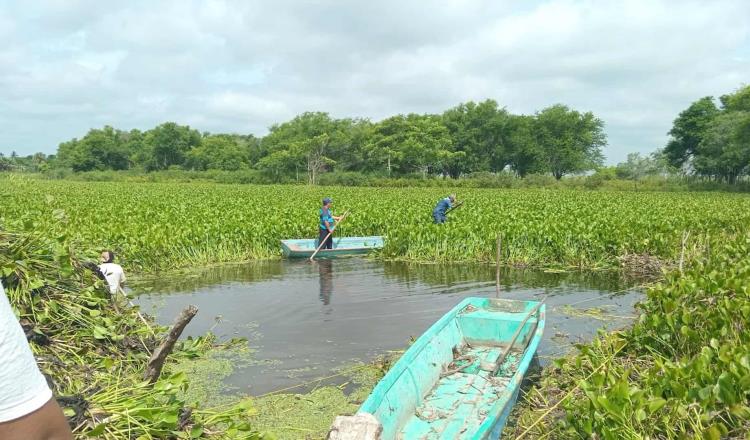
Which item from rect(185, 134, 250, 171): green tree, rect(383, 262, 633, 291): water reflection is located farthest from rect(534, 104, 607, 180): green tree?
rect(383, 262, 633, 291): water reflection

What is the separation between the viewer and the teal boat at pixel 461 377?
490 centimetres

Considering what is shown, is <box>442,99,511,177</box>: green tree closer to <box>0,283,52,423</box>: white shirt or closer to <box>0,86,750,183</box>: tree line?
<box>0,86,750,183</box>: tree line

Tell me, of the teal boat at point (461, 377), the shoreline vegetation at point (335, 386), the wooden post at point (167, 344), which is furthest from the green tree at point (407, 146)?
the wooden post at point (167, 344)

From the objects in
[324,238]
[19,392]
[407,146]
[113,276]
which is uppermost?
[407,146]

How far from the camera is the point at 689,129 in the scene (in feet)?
189

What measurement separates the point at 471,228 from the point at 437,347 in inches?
340

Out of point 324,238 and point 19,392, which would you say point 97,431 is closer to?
point 19,392

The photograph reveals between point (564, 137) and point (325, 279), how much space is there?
2571 inches

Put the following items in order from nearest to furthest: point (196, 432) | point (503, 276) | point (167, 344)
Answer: point (196, 432), point (167, 344), point (503, 276)

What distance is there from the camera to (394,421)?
5.02 m

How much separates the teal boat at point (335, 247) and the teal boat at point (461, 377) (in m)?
7.22

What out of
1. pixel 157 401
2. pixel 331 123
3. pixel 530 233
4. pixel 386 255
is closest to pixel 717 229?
pixel 530 233

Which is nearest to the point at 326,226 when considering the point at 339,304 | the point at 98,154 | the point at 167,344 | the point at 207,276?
the point at 207,276

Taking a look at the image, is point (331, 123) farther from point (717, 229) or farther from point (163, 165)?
point (717, 229)
